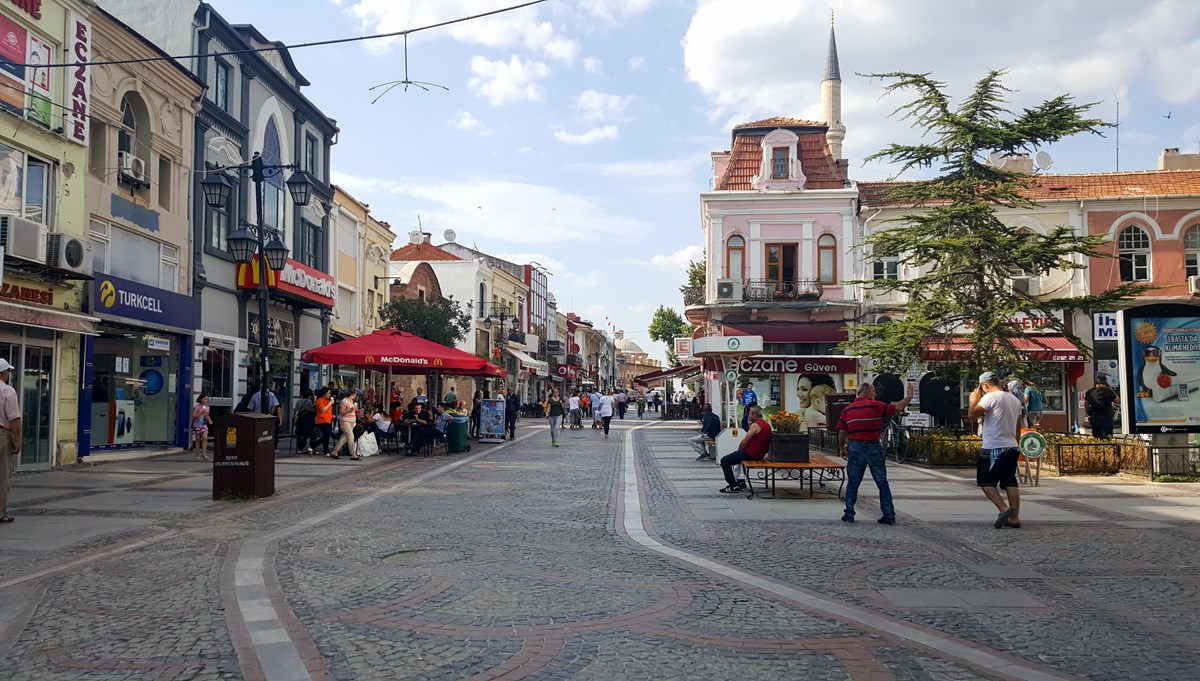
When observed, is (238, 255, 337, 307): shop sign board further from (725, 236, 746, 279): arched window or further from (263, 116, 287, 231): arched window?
(725, 236, 746, 279): arched window

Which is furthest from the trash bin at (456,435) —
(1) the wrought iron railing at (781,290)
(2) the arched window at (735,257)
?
(2) the arched window at (735,257)

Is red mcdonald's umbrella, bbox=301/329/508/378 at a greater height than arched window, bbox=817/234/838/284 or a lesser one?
lesser

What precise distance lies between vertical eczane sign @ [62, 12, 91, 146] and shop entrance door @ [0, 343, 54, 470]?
4.04 metres

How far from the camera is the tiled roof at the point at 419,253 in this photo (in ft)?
186

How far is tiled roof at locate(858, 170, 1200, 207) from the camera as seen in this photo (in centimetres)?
3232

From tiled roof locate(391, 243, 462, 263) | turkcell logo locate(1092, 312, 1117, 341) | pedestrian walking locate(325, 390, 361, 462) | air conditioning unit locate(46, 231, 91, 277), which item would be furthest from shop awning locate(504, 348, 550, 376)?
air conditioning unit locate(46, 231, 91, 277)

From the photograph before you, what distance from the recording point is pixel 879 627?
18.6 ft

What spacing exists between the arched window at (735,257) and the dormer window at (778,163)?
287 cm

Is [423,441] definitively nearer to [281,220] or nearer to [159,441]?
[159,441]

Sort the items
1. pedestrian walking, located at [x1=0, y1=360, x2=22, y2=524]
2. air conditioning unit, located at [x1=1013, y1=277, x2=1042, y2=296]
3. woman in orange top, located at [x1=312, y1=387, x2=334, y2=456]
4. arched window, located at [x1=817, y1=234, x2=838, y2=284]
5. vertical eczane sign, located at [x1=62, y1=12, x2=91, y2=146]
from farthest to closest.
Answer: arched window, located at [x1=817, y1=234, x2=838, y2=284], air conditioning unit, located at [x1=1013, y1=277, x2=1042, y2=296], woman in orange top, located at [x1=312, y1=387, x2=334, y2=456], vertical eczane sign, located at [x1=62, y1=12, x2=91, y2=146], pedestrian walking, located at [x1=0, y1=360, x2=22, y2=524]

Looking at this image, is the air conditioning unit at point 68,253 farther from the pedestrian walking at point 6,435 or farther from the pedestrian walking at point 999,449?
the pedestrian walking at point 999,449

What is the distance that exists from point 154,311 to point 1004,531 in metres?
17.1

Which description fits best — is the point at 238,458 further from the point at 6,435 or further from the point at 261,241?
the point at 261,241

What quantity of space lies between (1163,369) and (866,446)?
26.1 ft
